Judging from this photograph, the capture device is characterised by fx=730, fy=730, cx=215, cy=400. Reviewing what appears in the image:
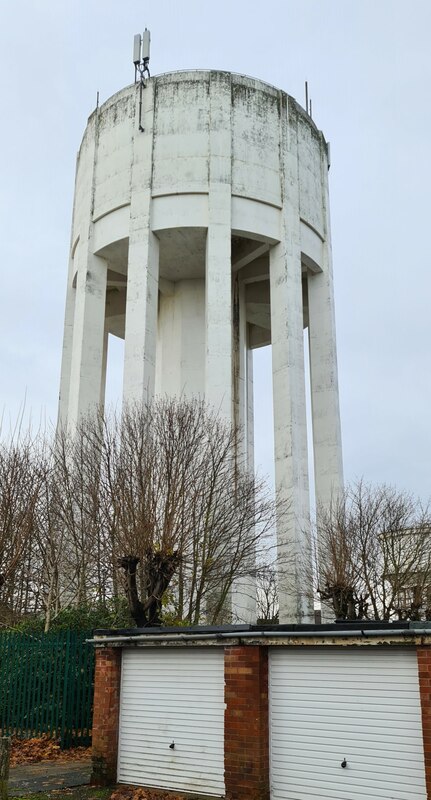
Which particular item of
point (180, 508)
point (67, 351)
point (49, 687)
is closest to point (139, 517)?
point (180, 508)

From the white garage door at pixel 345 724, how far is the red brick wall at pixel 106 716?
2.60m

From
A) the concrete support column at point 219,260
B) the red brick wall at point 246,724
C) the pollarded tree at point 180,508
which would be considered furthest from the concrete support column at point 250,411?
the red brick wall at point 246,724

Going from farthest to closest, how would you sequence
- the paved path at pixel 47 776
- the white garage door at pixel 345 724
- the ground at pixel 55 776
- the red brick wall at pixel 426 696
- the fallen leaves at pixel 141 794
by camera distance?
the paved path at pixel 47 776, the ground at pixel 55 776, the fallen leaves at pixel 141 794, the white garage door at pixel 345 724, the red brick wall at pixel 426 696

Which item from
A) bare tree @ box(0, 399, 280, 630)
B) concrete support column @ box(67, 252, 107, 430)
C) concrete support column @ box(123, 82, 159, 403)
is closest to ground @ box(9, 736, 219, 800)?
bare tree @ box(0, 399, 280, 630)

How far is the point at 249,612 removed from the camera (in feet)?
68.5

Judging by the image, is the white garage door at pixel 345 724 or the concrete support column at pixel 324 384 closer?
the white garage door at pixel 345 724

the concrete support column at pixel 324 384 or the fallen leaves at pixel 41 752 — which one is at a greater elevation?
the concrete support column at pixel 324 384

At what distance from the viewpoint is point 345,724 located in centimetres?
802

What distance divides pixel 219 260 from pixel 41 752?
43.6 ft

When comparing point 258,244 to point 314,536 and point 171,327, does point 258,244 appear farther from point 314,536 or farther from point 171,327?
point 314,536

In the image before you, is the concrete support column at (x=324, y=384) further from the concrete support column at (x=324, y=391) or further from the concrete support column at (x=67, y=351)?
the concrete support column at (x=67, y=351)

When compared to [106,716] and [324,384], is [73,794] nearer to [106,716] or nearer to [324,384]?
[106,716]

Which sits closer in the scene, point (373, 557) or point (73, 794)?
point (73, 794)

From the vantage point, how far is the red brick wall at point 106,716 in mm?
9984
